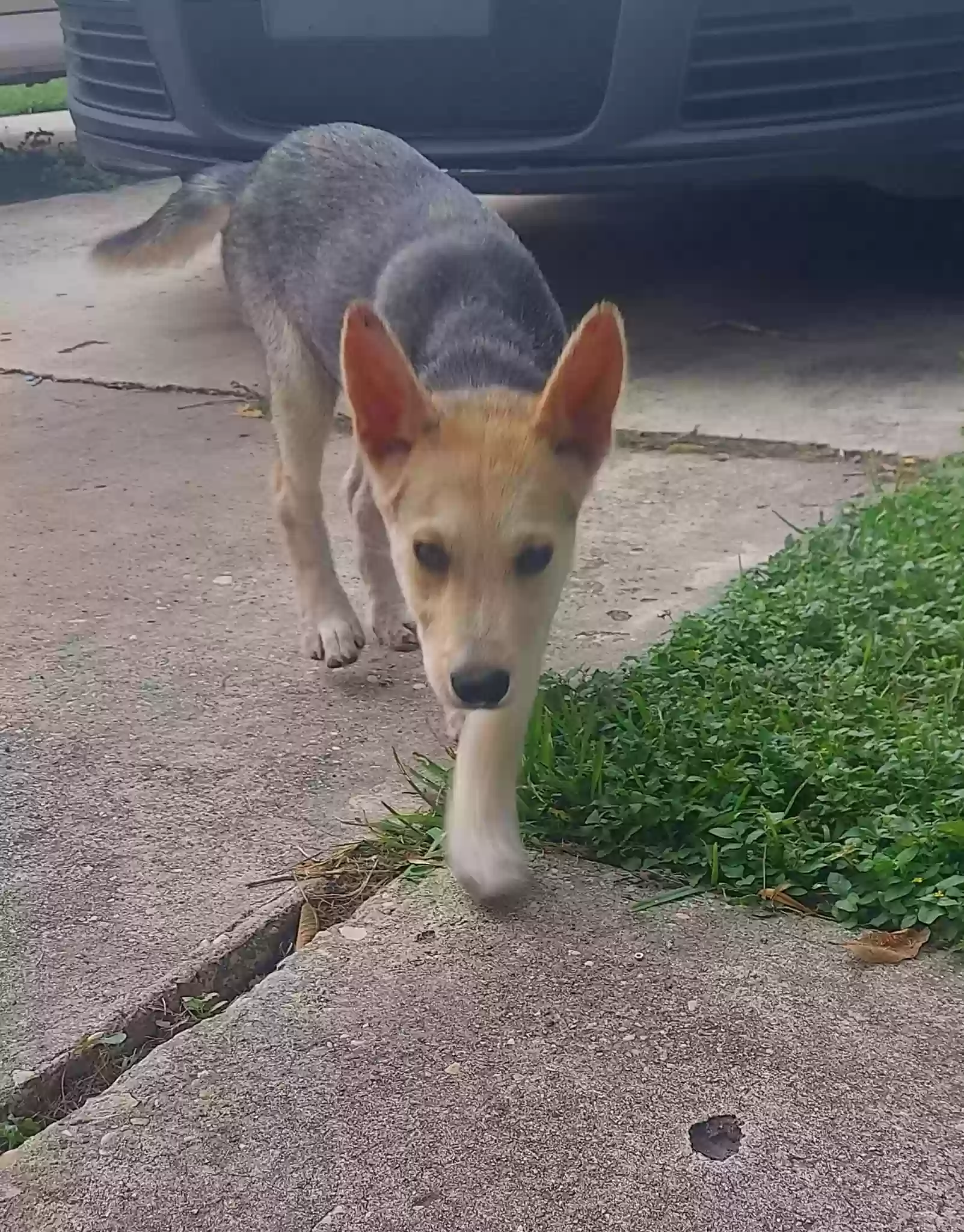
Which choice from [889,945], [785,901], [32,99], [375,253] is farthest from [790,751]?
[32,99]

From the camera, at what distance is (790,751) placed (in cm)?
258

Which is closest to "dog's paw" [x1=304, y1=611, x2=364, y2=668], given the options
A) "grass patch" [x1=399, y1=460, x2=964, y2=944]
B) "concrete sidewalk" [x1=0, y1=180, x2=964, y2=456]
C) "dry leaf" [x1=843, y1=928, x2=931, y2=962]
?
"grass patch" [x1=399, y1=460, x2=964, y2=944]

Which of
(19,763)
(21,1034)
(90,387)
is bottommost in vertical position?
(90,387)

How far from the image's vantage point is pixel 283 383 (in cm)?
354

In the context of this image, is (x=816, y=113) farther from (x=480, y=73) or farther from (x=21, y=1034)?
(x=21, y=1034)

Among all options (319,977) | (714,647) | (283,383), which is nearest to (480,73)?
(283,383)

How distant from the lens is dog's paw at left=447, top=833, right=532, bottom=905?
2340 millimetres

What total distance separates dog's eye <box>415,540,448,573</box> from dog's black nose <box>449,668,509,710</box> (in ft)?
0.71

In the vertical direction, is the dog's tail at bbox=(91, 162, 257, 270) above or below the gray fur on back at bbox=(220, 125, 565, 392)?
below

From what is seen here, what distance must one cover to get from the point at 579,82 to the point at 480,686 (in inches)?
126

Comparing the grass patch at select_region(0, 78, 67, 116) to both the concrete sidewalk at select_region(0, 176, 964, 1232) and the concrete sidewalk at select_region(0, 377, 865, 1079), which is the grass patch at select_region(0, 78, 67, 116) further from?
the concrete sidewalk at select_region(0, 176, 964, 1232)

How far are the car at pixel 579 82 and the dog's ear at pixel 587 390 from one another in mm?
2493

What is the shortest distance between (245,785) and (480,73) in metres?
3.06

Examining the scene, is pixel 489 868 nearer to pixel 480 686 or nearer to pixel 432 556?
pixel 480 686
